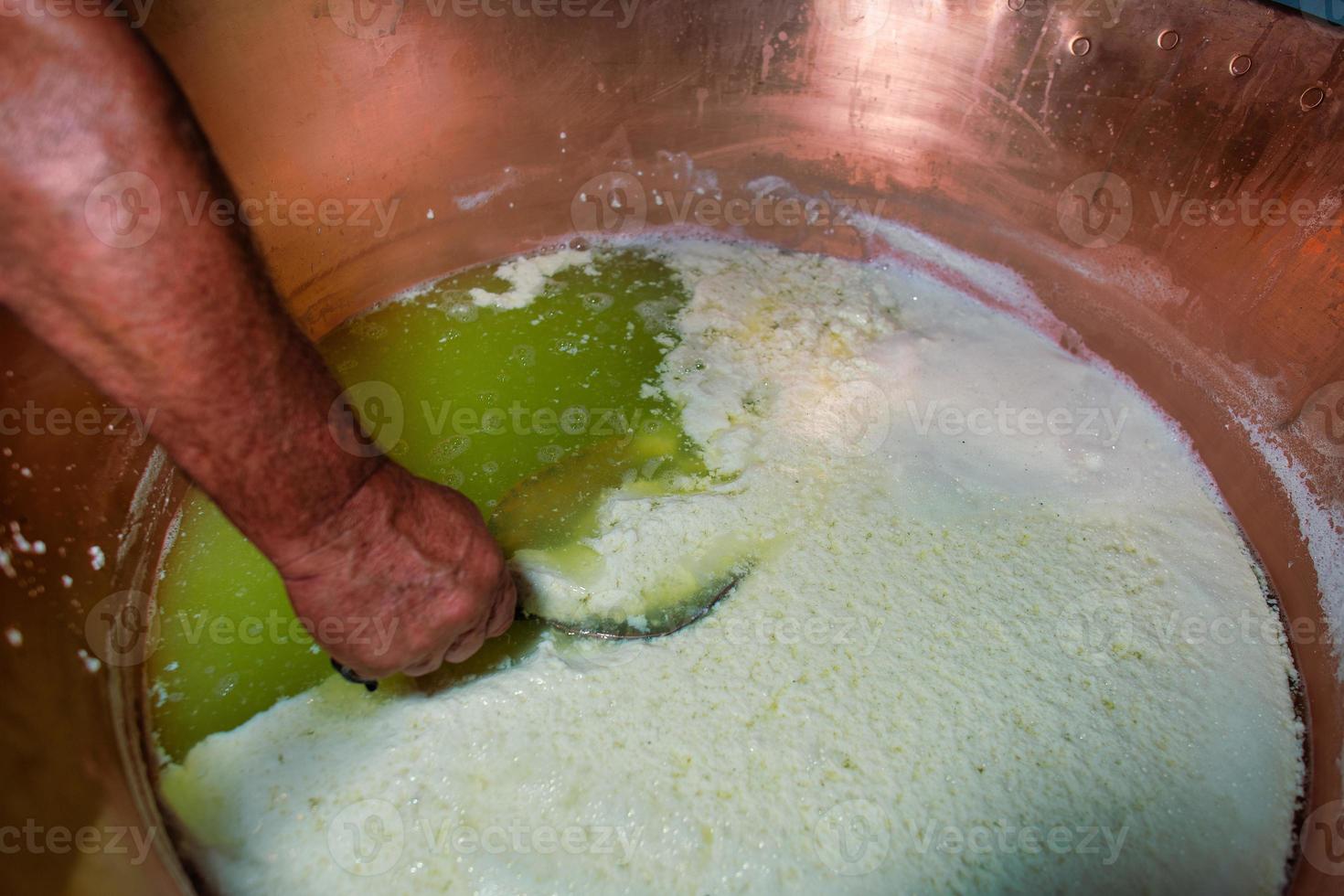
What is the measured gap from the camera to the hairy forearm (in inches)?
23.9

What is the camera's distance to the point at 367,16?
1479 mm

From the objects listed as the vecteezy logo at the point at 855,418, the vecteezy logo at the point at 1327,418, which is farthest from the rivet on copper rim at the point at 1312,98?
the vecteezy logo at the point at 855,418

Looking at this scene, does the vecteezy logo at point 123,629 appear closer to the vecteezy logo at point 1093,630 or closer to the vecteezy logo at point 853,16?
the vecteezy logo at point 1093,630

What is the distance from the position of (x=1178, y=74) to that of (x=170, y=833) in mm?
1747

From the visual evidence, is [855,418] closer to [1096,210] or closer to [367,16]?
[1096,210]

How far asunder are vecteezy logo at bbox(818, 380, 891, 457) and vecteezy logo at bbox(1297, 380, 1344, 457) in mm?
600

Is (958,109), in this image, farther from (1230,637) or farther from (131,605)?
(131,605)

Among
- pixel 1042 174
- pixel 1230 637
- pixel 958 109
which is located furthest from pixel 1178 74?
pixel 1230 637

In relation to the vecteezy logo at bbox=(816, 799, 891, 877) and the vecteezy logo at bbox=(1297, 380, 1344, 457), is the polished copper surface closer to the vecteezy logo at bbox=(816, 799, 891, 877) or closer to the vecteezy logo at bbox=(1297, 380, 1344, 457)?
the vecteezy logo at bbox=(1297, 380, 1344, 457)

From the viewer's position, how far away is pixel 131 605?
46.4 inches

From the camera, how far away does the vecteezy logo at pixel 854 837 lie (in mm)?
904

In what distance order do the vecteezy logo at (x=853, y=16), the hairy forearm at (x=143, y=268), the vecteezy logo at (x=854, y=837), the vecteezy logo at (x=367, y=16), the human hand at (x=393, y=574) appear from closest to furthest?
1. the hairy forearm at (x=143, y=268)
2. the human hand at (x=393, y=574)
3. the vecteezy logo at (x=854, y=837)
4. the vecteezy logo at (x=367, y=16)
5. the vecteezy logo at (x=853, y=16)

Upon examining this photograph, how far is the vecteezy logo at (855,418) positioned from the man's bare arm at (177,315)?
696 millimetres

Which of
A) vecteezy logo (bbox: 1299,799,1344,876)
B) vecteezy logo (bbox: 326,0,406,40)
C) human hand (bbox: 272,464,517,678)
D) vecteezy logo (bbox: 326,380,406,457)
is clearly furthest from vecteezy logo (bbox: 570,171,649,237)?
vecteezy logo (bbox: 1299,799,1344,876)
